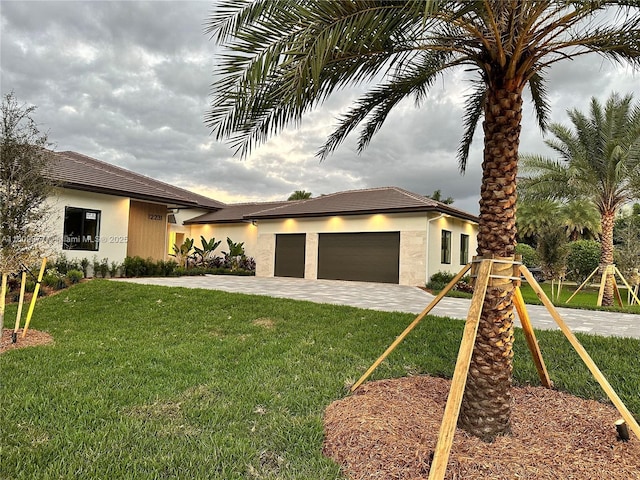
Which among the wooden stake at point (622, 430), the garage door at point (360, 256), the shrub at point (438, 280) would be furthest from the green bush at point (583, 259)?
the wooden stake at point (622, 430)

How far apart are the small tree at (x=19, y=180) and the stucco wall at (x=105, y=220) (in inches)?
312

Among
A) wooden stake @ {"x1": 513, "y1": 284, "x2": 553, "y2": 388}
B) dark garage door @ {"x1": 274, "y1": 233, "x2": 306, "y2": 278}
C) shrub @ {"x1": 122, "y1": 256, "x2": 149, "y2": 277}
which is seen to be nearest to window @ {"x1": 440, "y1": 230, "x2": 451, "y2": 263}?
dark garage door @ {"x1": 274, "y1": 233, "x2": 306, "y2": 278}

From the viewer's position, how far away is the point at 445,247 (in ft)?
61.9

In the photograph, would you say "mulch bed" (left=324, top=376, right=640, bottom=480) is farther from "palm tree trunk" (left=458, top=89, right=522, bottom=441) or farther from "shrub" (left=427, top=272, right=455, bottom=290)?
"shrub" (left=427, top=272, right=455, bottom=290)

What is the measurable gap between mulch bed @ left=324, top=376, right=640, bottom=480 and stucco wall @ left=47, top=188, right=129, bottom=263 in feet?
49.2

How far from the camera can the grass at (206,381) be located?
9.39 ft

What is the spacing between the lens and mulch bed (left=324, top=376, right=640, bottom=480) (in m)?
2.71

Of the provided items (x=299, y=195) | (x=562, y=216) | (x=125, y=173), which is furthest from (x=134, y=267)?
(x=562, y=216)

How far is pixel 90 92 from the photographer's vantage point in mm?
12086

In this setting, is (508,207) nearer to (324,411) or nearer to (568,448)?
(568,448)

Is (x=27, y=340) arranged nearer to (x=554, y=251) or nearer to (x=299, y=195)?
(x=554, y=251)

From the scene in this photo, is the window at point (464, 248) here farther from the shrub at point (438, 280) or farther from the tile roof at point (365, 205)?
the shrub at point (438, 280)

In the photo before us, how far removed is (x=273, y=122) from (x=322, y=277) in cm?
1603

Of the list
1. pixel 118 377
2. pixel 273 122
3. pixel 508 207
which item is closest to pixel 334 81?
pixel 273 122
